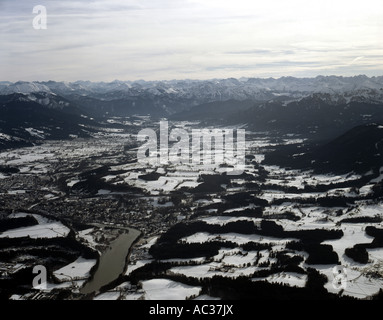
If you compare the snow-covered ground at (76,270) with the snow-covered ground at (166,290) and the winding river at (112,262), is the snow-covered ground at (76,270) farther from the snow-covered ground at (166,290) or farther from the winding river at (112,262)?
the snow-covered ground at (166,290)

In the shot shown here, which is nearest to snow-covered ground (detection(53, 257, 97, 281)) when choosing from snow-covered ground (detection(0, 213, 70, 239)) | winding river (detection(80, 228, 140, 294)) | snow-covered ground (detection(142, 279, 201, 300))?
winding river (detection(80, 228, 140, 294))

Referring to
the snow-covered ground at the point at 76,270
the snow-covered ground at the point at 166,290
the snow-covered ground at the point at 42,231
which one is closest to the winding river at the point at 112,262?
the snow-covered ground at the point at 76,270

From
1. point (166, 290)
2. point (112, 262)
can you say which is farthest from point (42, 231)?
point (166, 290)

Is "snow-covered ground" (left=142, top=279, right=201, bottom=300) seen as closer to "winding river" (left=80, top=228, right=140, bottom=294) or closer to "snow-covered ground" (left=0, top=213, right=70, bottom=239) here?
"winding river" (left=80, top=228, right=140, bottom=294)

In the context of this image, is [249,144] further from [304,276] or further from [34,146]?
[304,276]

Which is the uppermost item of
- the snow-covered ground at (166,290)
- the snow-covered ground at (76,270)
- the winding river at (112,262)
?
the snow-covered ground at (166,290)

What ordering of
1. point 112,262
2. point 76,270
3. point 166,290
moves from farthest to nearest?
point 112,262, point 76,270, point 166,290

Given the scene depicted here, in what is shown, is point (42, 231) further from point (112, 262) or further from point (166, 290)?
point (166, 290)
